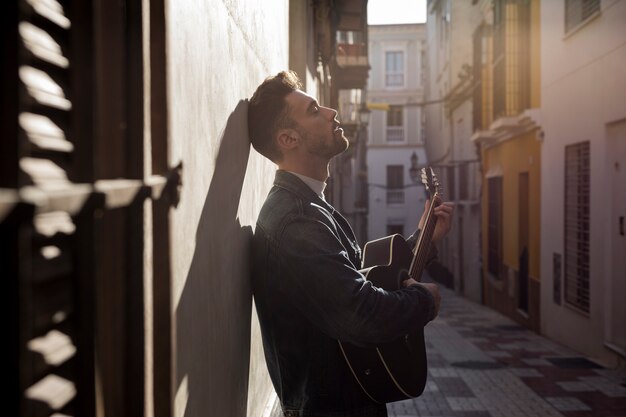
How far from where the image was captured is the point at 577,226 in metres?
10.6

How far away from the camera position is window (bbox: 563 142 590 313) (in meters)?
10.2

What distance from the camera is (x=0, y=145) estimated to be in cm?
83

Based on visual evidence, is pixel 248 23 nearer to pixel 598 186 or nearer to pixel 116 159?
pixel 116 159

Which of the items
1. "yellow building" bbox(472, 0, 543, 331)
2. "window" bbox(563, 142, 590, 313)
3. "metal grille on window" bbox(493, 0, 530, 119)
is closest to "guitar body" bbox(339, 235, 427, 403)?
"window" bbox(563, 142, 590, 313)

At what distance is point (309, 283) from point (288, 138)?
0.72 m

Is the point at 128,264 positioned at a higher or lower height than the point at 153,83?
lower

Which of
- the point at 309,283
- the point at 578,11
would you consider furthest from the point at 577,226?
the point at 309,283

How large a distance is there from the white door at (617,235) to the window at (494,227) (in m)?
8.04

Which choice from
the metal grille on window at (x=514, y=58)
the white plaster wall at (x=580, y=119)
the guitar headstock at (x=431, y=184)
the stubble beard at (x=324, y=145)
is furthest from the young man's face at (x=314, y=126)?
the metal grille on window at (x=514, y=58)

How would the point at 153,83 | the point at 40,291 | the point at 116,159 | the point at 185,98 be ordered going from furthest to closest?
the point at 185,98, the point at 153,83, the point at 116,159, the point at 40,291

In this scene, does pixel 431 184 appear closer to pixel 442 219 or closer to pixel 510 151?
pixel 442 219

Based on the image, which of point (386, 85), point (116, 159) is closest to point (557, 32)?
point (116, 159)

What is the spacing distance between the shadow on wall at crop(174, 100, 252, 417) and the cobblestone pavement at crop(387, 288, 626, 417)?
12.7 feet

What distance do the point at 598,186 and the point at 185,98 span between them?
8.45 metres
